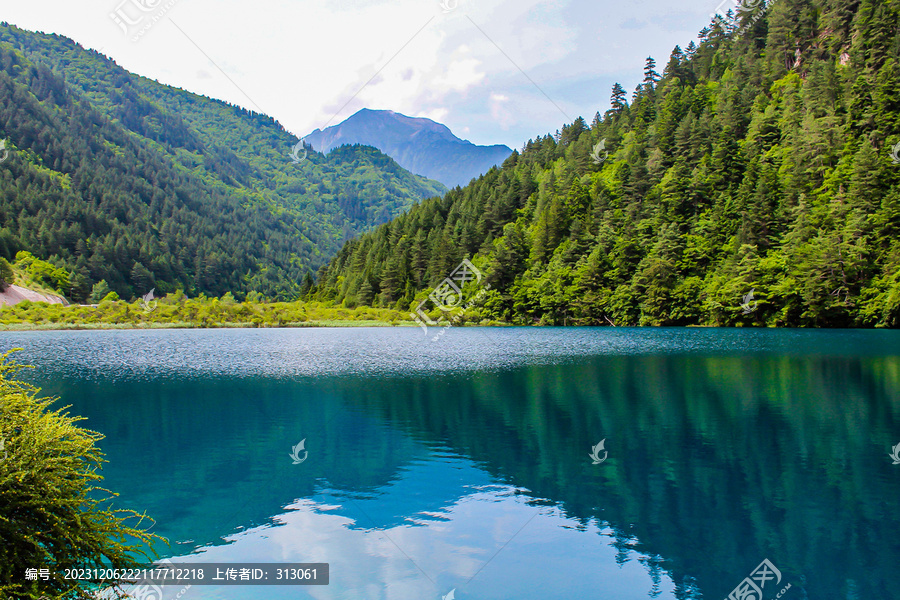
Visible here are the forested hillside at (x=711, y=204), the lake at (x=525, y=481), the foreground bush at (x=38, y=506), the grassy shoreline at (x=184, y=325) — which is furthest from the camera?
the grassy shoreline at (x=184, y=325)

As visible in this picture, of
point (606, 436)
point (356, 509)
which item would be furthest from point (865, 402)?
point (356, 509)

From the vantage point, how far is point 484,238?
132375 mm

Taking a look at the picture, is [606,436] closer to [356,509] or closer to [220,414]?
[356,509]

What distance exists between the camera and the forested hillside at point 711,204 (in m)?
75.6

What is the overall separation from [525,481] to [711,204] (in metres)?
103

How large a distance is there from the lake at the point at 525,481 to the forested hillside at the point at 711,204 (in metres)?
56.3

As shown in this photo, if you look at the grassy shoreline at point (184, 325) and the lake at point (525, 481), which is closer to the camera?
the lake at point (525, 481)

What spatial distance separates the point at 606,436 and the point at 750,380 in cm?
1573

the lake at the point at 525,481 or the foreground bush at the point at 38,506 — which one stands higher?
the foreground bush at the point at 38,506

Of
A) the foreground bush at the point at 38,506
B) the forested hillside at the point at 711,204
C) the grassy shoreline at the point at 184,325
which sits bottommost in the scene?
the grassy shoreline at the point at 184,325

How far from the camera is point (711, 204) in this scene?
4048 inches

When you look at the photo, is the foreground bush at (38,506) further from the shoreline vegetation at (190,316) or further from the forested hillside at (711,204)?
the shoreline vegetation at (190,316)

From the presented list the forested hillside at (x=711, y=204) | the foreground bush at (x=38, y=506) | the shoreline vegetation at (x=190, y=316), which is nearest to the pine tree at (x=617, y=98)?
the forested hillside at (x=711, y=204)

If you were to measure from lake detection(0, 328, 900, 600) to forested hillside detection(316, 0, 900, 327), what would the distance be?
56332 mm
